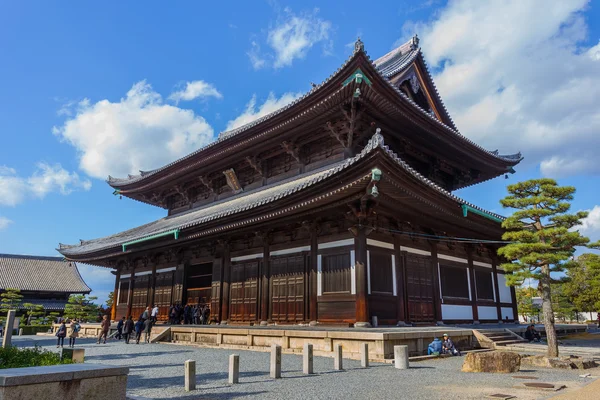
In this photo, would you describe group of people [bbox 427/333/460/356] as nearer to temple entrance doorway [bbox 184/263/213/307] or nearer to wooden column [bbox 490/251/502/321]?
wooden column [bbox 490/251/502/321]

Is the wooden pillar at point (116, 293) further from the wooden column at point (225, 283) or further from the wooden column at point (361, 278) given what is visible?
the wooden column at point (361, 278)

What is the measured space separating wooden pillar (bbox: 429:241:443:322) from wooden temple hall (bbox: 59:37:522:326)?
5cm

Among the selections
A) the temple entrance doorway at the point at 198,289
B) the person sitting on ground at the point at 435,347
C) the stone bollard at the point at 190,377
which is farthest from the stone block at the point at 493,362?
the temple entrance doorway at the point at 198,289

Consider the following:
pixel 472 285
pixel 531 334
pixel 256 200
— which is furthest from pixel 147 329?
pixel 531 334

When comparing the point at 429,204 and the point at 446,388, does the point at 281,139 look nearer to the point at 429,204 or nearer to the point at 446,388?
the point at 429,204

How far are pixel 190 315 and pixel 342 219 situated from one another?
1094cm

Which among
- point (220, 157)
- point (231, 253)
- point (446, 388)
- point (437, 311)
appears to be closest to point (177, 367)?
point (446, 388)

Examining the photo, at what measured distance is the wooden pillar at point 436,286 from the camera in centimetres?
1905

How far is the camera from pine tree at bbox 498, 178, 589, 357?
45.5 feet

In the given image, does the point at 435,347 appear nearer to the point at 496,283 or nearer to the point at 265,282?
the point at 265,282

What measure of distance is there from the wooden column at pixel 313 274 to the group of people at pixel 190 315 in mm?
7238

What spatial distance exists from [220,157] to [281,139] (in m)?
4.42

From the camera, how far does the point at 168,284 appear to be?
25.1 metres

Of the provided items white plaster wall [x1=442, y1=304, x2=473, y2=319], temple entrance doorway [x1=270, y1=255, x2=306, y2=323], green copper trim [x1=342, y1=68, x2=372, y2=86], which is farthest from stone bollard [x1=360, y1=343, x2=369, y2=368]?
green copper trim [x1=342, y1=68, x2=372, y2=86]
